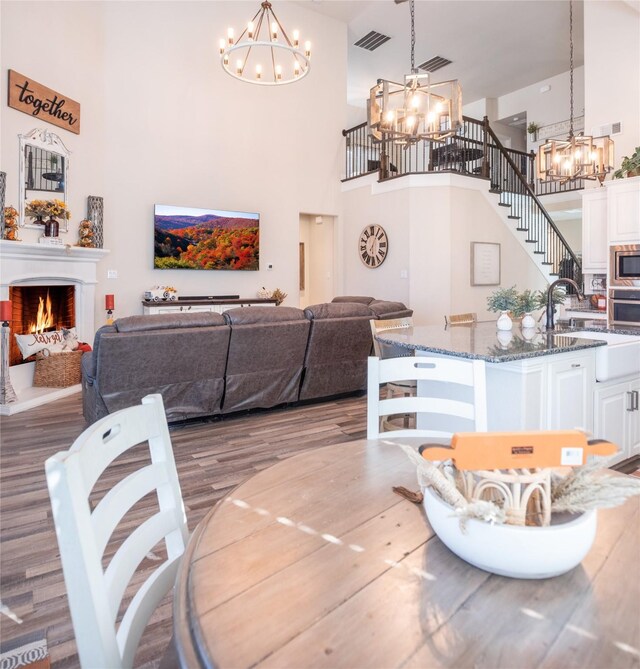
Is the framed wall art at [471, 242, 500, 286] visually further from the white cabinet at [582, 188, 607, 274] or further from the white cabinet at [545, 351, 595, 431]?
the white cabinet at [545, 351, 595, 431]

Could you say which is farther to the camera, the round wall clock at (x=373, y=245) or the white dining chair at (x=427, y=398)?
the round wall clock at (x=373, y=245)

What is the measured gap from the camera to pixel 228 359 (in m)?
4.12

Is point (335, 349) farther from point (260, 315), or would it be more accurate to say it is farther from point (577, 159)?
point (577, 159)

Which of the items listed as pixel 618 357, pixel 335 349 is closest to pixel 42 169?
pixel 335 349

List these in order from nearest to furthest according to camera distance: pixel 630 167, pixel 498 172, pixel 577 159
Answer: pixel 577 159
pixel 630 167
pixel 498 172

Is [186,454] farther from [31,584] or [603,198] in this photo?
[603,198]

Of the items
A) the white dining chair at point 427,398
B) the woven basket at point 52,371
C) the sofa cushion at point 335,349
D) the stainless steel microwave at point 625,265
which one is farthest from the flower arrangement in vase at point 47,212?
the stainless steel microwave at point 625,265

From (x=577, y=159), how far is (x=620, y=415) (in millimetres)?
3166

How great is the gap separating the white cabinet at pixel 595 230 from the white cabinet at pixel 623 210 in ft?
0.75

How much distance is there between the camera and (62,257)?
5.76m

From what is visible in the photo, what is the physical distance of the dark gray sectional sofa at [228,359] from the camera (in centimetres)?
367

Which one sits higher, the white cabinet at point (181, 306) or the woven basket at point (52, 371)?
the white cabinet at point (181, 306)

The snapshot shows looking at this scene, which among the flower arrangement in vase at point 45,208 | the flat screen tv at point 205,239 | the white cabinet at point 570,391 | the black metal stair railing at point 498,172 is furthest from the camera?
the black metal stair railing at point 498,172

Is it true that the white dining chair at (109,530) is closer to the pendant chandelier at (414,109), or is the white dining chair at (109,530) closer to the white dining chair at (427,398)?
the white dining chair at (427,398)
